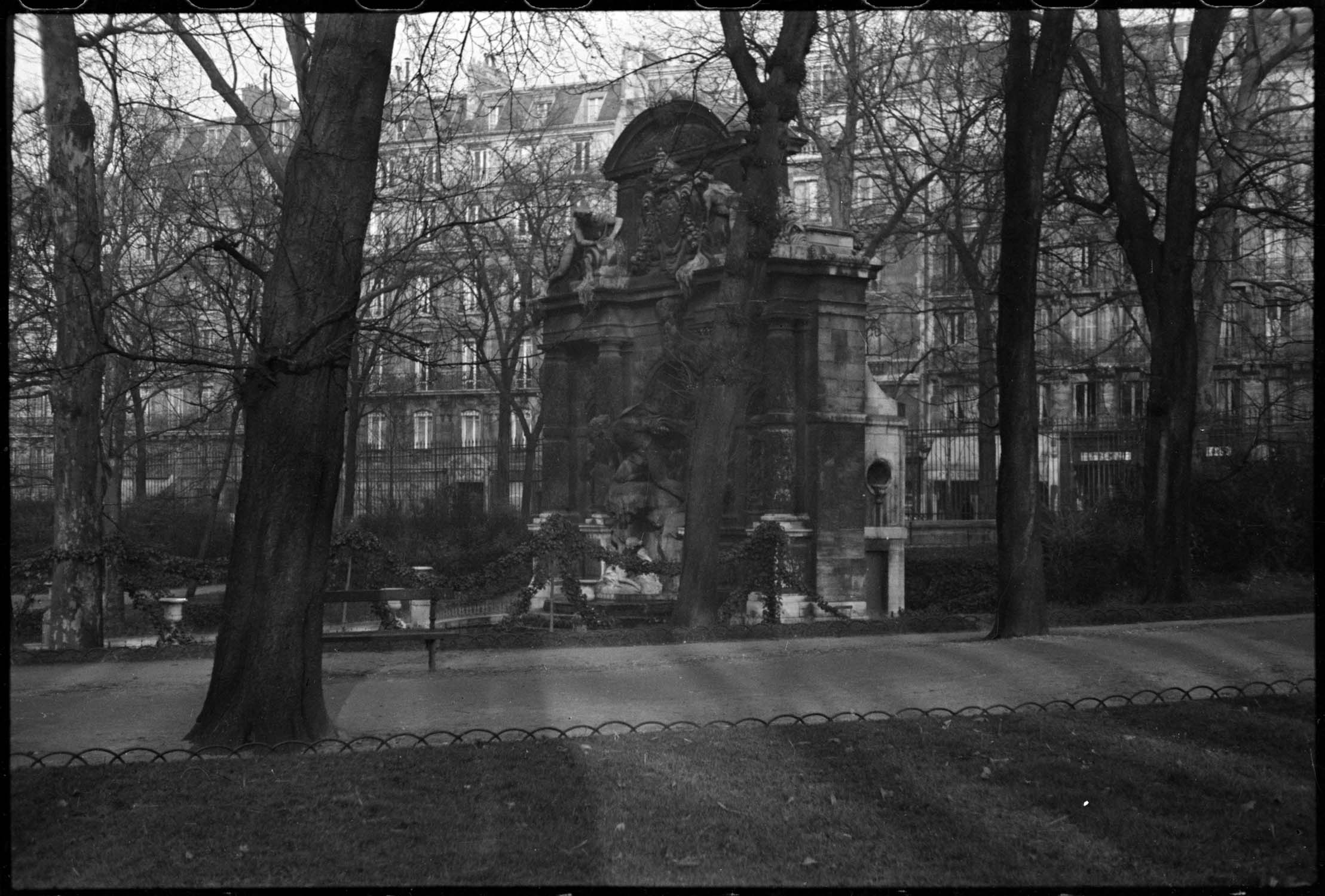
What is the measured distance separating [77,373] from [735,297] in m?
6.79

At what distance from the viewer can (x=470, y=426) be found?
48.6 metres

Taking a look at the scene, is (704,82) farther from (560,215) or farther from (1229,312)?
(1229,312)

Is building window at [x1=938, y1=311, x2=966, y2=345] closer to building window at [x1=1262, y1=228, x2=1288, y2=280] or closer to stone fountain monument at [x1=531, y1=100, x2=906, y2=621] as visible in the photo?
building window at [x1=1262, y1=228, x2=1288, y2=280]

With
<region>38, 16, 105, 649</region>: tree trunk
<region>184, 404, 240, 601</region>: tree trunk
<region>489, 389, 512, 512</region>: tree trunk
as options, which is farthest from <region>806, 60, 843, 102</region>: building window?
<region>38, 16, 105, 649</region>: tree trunk

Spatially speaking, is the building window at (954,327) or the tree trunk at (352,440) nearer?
the tree trunk at (352,440)

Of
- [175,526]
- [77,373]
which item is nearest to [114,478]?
[175,526]

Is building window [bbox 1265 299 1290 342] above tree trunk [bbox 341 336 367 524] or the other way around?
above

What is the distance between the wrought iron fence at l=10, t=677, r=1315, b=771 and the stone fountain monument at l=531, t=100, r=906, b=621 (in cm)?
763

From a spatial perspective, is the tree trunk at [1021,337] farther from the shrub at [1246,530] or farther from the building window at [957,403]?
the building window at [957,403]

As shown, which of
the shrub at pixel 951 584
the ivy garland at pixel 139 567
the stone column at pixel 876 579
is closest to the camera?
the ivy garland at pixel 139 567

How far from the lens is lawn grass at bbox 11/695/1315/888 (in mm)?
5773

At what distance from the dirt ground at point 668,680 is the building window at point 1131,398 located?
1444 cm

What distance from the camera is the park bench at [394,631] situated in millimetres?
11703

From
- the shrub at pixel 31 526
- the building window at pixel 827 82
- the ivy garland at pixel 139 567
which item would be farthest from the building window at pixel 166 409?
the ivy garland at pixel 139 567
